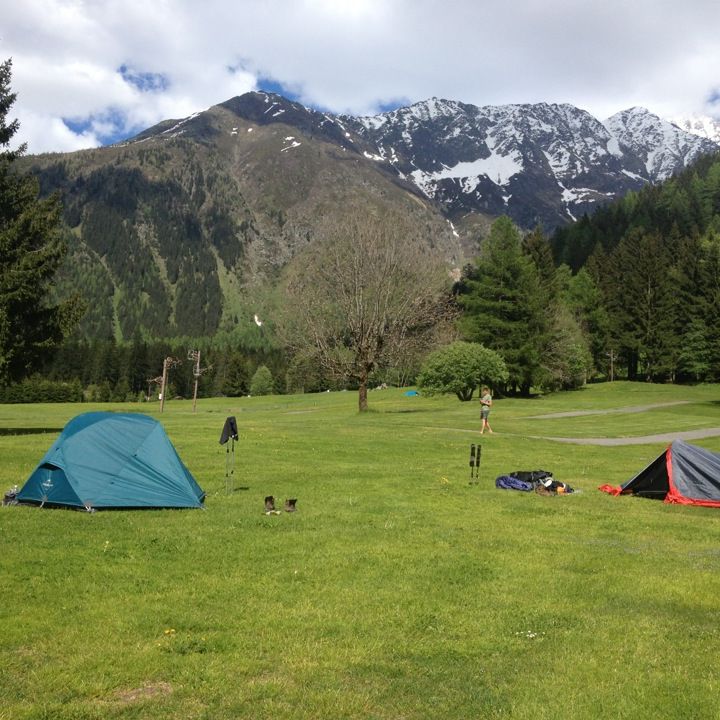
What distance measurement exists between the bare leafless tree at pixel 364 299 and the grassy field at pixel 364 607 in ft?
90.5

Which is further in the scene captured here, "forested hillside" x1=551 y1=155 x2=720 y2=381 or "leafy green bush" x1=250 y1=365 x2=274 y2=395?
"leafy green bush" x1=250 y1=365 x2=274 y2=395

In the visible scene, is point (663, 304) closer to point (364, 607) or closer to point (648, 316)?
point (648, 316)

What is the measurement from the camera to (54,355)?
1321 inches

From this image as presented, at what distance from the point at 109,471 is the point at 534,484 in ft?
38.9

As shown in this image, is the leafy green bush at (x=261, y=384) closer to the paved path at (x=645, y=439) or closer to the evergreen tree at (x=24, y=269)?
the evergreen tree at (x=24, y=269)

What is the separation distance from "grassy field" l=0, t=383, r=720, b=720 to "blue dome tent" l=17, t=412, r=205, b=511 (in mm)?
521

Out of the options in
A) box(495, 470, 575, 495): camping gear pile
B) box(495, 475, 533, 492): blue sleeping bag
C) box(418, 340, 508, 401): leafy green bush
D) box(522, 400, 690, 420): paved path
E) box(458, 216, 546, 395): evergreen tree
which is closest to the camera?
box(495, 470, 575, 495): camping gear pile

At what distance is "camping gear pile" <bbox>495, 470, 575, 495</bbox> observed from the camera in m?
19.2

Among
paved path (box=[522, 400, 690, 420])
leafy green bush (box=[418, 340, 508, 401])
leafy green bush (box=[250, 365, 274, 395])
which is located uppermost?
leafy green bush (box=[418, 340, 508, 401])

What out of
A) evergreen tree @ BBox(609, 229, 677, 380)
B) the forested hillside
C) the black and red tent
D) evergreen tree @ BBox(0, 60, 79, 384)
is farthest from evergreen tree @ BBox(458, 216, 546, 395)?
the black and red tent

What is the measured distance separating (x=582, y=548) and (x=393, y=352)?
34.2 m

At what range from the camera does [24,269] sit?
30734 millimetres

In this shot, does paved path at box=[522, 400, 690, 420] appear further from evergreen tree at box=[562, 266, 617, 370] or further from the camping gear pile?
evergreen tree at box=[562, 266, 617, 370]

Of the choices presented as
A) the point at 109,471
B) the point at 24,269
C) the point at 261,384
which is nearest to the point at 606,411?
the point at 24,269
